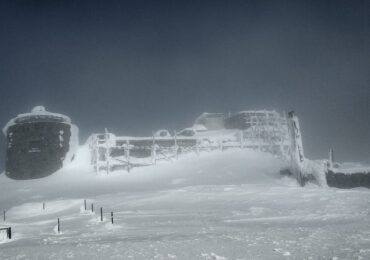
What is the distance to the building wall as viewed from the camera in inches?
1185

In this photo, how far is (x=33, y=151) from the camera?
30312 millimetres

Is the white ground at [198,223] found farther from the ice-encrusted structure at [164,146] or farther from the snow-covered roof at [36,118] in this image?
the snow-covered roof at [36,118]

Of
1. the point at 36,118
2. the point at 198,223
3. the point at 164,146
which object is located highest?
the point at 36,118

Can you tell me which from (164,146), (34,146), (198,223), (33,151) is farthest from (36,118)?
(198,223)

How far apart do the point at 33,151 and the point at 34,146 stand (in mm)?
485

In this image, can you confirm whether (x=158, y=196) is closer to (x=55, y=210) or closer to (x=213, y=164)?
(x=55, y=210)

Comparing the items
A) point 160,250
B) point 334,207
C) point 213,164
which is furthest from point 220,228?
point 213,164

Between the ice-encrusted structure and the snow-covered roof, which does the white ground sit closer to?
the ice-encrusted structure

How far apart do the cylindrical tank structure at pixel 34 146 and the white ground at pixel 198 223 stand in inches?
235

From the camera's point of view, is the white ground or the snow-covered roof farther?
the snow-covered roof

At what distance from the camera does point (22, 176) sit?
1179 inches

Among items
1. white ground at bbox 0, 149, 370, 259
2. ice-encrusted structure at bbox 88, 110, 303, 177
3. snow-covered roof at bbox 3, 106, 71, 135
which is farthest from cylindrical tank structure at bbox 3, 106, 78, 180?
white ground at bbox 0, 149, 370, 259

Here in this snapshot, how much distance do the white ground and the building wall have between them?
5878 mm

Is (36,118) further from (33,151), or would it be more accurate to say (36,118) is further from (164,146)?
(164,146)
